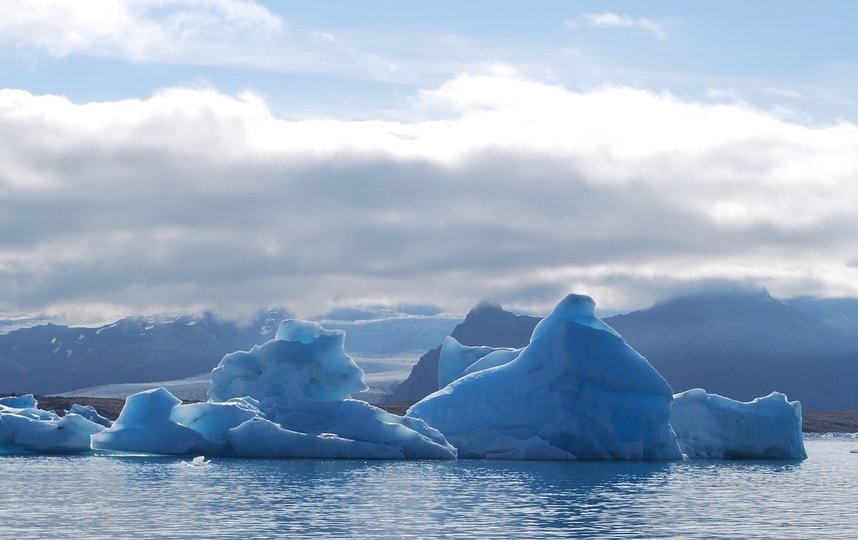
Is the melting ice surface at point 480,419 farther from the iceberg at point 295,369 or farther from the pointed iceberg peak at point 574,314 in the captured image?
the iceberg at point 295,369

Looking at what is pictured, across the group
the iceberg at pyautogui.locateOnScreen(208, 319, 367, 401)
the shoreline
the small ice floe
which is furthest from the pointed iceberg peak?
the shoreline

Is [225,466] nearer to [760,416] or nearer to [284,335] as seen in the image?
[284,335]

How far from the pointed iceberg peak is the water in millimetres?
4997

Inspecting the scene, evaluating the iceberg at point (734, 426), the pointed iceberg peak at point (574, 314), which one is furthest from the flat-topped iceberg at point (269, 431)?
the iceberg at point (734, 426)

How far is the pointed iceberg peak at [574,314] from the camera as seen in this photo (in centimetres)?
4538

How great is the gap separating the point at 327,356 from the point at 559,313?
30.8ft

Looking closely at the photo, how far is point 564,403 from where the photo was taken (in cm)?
4378

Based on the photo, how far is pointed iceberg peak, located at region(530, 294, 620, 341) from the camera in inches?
1786

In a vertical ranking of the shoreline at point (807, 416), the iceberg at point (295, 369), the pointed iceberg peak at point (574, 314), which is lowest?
the shoreline at point (807, 416)

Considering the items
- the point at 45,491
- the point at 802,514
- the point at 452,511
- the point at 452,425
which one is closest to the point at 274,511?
the point at 452,511

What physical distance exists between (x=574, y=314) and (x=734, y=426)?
467 inches

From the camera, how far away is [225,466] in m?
41.5

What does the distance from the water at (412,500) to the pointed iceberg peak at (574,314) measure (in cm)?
500

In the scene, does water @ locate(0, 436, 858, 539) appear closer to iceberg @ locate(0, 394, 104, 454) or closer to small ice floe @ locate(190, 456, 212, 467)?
small ice floe @ locate(190, 456, 212, 467)
